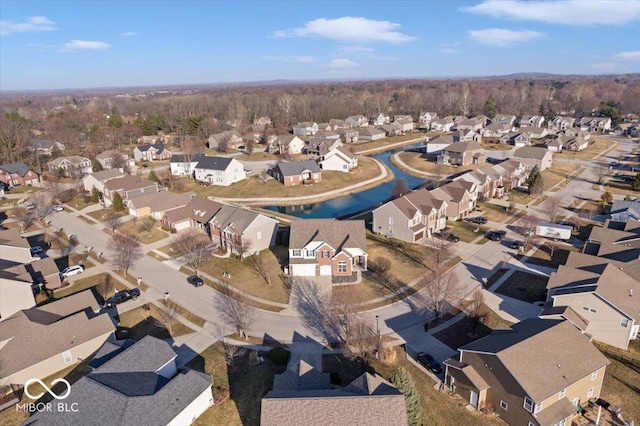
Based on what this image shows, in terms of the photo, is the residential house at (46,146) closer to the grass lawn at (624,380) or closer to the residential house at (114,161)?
the residential house at (114,161)

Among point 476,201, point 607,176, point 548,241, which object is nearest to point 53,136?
point 476,201

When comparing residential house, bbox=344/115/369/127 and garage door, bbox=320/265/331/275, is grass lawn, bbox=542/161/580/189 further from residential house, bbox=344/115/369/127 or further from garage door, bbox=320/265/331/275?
residential house, bbox=344/115/369/127

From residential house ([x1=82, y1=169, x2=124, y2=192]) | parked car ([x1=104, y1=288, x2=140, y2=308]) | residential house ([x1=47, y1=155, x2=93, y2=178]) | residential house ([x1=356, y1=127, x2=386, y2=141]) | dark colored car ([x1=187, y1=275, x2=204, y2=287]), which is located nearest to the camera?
parked car ([x1=104, y1=288, x2=140, y2=308])

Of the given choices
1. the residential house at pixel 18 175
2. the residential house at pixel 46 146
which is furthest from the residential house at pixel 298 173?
the residential house at pixel 46 146

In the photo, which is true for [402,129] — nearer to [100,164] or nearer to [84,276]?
[100,164]

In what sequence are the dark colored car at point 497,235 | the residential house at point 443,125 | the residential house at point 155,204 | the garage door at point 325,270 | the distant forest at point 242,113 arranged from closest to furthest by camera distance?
the garage door at point 325,270 < the dark colored car at point 497,235 < the residential house at point 155,204 < the distant forest at point 242,113 < the residential house at point 443,125

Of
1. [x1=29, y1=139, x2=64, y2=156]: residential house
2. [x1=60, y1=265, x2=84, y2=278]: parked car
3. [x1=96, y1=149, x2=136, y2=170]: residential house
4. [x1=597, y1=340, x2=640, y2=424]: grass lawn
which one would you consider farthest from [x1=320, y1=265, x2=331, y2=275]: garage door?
[x1=29, y1=139, x2=64, y2=156]: residential house
